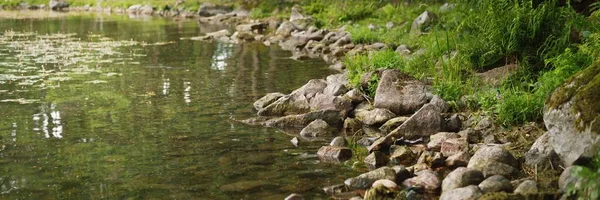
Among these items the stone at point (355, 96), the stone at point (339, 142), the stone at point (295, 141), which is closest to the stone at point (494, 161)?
the stone at point (339, 142)

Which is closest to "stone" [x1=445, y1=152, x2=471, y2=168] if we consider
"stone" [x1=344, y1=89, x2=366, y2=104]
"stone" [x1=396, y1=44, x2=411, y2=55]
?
"stone" [x1=344, y1=89, x2=366, y2=104]

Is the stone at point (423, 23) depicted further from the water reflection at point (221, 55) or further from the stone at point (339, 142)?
the stone at point (339, 142)

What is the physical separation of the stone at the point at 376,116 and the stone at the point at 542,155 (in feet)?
11.7

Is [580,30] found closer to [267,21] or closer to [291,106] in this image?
[291,106]

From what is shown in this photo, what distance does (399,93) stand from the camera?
42.0 ft

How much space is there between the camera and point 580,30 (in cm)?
1189

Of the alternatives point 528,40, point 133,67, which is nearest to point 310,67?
point 133,67

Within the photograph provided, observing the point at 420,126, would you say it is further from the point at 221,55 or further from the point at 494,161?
the point at 221,55

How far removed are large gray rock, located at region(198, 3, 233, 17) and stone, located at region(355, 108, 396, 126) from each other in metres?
35.2

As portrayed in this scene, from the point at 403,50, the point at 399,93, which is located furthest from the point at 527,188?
the point at 403,50

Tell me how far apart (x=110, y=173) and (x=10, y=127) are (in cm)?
403

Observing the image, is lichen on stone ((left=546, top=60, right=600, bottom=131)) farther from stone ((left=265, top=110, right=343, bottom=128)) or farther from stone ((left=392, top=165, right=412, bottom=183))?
stone ((left=265, top=110, right=343, bottom=128))

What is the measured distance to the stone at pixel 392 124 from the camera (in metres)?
12.0

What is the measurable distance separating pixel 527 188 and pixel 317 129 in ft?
16.3
